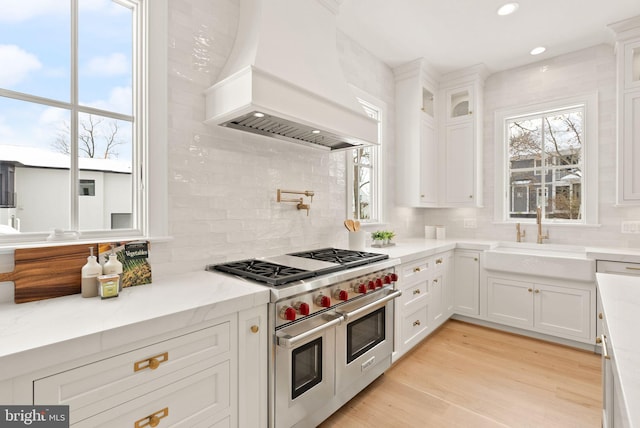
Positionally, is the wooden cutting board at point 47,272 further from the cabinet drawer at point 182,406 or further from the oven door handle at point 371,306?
the oven door handle at point 371,306

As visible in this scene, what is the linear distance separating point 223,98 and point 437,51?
8.82 feet

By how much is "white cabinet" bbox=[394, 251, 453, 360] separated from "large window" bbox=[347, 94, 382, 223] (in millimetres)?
796

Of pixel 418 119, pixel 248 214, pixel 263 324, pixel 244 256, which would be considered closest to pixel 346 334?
pixel 263 324

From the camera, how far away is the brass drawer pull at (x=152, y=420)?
1129 millimetres

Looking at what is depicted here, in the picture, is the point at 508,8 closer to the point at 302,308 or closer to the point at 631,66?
the point at 631,66

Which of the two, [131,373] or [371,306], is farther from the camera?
[371,306]

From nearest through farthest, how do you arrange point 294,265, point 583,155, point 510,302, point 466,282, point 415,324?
point 294,265
point 415,324
point 510,302
point 583,155
point 466,282

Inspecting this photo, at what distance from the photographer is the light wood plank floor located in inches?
76.7

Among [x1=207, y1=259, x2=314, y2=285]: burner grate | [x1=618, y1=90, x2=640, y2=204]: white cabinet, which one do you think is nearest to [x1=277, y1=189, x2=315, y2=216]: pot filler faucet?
[x1=207, y1=259, x2=314, y2=285]: burner grate

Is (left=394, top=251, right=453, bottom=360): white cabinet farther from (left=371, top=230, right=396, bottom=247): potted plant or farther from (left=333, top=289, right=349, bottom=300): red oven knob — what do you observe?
(left=333, top=289, right=349, bottom=300): red oven knob

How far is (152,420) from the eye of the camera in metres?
1.15

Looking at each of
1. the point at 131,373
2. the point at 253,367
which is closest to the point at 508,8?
the point at 253,367

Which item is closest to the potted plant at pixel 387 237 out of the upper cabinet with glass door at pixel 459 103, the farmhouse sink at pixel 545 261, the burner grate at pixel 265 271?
the farmhouse sink at pixel 545 261

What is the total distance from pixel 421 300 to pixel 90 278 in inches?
99.5
